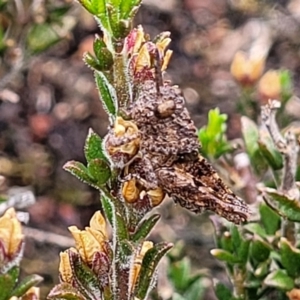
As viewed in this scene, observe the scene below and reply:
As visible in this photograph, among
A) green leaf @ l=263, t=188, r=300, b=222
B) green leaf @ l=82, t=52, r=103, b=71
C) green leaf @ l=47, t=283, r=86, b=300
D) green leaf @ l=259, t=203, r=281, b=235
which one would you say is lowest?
green leaf @ l=47, t=283, r=86, b=300

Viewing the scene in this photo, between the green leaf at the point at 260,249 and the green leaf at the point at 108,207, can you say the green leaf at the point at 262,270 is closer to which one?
the green leaf at the point at 260,249

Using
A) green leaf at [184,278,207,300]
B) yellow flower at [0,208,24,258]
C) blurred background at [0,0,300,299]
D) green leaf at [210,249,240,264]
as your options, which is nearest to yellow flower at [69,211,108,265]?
yellow flower at [0,208,24,258]

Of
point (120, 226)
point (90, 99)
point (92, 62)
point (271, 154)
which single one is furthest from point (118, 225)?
point (90, 99)

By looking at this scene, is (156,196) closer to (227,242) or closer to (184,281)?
(227,242)

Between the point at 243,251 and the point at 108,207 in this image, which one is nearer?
the point at 108,207

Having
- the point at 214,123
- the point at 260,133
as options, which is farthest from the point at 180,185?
the point at 214,123

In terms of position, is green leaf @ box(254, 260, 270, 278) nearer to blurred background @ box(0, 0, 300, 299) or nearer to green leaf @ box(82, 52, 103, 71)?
green leaf @ box(82, 52, 103, 71)

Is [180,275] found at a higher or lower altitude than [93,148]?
lower
